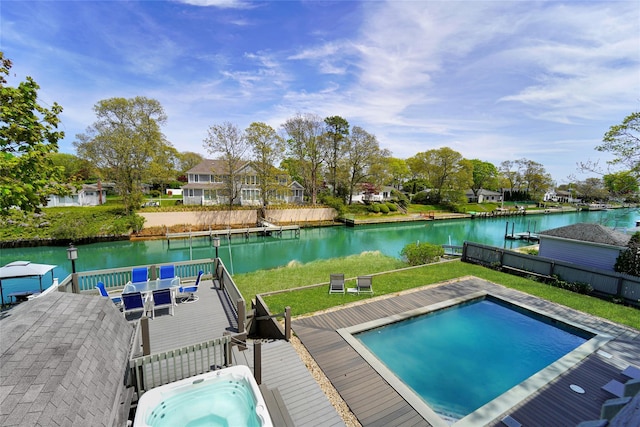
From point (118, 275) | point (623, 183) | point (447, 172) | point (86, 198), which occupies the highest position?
point (447, 172)

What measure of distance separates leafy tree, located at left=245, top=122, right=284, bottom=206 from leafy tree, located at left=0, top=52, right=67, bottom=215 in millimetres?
24315

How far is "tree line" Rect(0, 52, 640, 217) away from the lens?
15.9 feet

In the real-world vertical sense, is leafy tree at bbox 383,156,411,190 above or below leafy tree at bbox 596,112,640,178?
above

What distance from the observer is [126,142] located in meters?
→ 24.7

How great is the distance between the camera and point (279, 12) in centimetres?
1159

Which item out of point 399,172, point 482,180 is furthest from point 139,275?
point 482,180

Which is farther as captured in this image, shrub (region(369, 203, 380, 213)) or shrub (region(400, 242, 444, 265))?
shrub (region(369, 203, 380, 213))

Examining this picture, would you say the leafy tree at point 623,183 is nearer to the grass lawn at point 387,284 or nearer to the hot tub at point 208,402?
the grass lawn at point 387,284

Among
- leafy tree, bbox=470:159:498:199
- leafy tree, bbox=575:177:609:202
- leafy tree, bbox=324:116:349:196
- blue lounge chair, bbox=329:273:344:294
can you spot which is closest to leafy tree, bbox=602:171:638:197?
blue lounge chair, bbox=329:273:344:294

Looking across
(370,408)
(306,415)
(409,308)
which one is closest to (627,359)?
(409,308)

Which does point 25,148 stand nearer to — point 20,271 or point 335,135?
point 20,271

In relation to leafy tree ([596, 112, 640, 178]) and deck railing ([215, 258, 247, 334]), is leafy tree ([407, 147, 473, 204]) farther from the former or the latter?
deck railing ([215, 258, 247, 334])

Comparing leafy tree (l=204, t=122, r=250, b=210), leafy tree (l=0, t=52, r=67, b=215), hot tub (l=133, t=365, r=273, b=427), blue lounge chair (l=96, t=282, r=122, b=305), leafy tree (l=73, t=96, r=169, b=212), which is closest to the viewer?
hot tub (l=133, t=365, r=273, b=427)

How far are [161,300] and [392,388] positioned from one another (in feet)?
19.3
